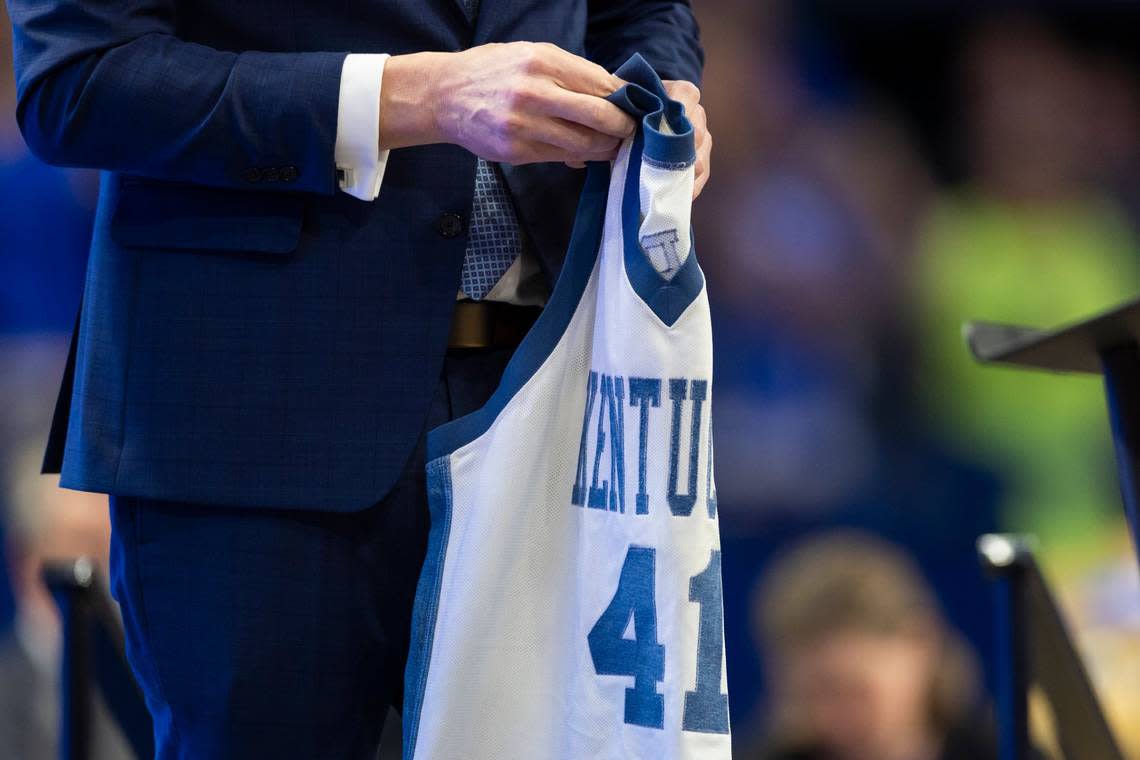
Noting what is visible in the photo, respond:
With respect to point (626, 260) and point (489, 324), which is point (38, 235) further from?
point (626, 260)

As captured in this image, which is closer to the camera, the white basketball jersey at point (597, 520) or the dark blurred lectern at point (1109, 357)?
the white basketball jersey at point (597, 520)

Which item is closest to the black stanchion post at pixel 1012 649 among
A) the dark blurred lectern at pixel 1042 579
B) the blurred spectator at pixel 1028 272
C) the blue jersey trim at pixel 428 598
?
the dark blurred lectern at pixel 1042 579

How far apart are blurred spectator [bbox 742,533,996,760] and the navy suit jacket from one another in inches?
68.1

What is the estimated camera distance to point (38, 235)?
2.43m

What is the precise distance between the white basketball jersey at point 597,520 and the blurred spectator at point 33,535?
1.73m

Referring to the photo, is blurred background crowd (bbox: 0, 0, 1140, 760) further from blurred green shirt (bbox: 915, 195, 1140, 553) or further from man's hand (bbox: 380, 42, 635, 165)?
man's hand (bbox: 380, 42, 635, 165)

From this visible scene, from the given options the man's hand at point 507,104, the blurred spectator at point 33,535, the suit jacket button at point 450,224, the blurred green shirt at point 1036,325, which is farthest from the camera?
the blurred green shirt at point 1036,325

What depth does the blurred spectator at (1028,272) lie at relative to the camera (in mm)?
2635

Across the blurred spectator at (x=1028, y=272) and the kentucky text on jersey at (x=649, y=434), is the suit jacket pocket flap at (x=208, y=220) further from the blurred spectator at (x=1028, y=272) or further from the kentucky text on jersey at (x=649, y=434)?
the blurred spectator at (x=1028, y=272)

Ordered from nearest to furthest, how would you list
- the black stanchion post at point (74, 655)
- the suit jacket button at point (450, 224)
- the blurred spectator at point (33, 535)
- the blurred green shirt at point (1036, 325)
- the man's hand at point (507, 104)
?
the man's hand at point (507, 104), the suit jacket button at point (450, 224), the black stanchion post at point (74, 655), the blurred spectator at point (33, 535), the blurred green shirt at point (1036, 325)

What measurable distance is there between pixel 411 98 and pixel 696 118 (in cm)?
23

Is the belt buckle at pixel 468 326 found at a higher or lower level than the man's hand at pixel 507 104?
lower

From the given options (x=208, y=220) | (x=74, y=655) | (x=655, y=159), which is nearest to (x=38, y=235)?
(x=74, y=655)

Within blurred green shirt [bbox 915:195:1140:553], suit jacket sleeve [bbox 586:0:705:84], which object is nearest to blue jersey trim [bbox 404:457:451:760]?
suit jacket sleeve [bbox 586:0:705:84]
